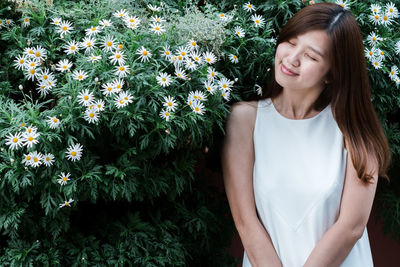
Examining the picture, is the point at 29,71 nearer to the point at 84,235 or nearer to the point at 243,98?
the point at 84,235

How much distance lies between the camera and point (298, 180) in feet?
5.90

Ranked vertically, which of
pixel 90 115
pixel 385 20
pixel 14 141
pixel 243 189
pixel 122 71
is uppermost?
pixel 385 20

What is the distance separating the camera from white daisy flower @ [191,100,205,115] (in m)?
1.62

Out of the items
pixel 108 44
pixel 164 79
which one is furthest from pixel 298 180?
pixel 108 44

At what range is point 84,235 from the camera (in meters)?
1.79

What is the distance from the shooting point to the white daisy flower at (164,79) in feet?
5.27

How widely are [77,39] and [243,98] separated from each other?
0.70m

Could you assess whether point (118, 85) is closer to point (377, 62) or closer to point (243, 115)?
point (243, 115)

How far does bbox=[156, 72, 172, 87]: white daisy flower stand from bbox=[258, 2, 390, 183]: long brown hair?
1.49 feet

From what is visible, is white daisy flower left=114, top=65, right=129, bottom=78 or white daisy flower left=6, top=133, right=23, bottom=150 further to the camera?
white daisy flower left=114, top=65, right=129, bottom=78

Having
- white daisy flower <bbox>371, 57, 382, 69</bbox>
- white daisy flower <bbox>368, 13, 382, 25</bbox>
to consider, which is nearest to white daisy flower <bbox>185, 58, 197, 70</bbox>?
white daisy flower <bbox>371, 57, 382, 69</bbox>

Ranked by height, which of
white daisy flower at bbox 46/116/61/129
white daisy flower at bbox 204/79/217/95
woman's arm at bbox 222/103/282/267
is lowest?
woman's arm at bbox 222/103/282/267

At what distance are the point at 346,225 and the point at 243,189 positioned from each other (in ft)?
1.27

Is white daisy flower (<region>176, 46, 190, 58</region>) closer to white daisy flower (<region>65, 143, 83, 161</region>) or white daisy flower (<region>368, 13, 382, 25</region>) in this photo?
white daisy flower (<region>65, 143, 83, 161</region>)
